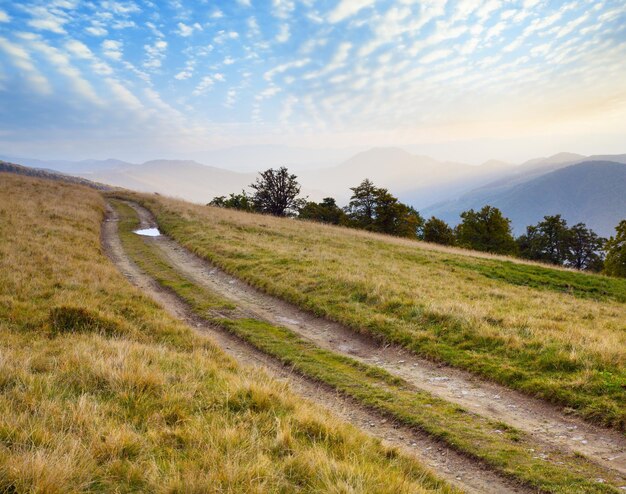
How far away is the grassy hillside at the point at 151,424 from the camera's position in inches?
149

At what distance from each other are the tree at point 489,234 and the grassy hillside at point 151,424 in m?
62.6

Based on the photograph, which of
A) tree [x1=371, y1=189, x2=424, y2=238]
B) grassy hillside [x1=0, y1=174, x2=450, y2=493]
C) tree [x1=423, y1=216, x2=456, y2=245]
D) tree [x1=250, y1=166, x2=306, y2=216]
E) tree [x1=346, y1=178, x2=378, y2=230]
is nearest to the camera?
grassy hillside [x1=0, y1=174, x2=450, y2=493]

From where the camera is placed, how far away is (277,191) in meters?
56.8

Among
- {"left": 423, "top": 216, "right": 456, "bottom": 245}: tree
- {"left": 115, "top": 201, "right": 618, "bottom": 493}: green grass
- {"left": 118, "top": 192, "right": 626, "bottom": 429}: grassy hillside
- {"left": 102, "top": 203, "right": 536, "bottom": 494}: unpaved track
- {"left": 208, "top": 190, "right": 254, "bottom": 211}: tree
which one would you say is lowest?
{"left": 102, "top": 203, "right": 536, "bottom": 494}: unpaved track

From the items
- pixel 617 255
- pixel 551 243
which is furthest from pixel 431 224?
pixel 617 255

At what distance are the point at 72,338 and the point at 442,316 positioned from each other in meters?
10.1

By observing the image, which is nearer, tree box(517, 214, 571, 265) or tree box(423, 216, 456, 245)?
tree box(423, 216, 456, 245)

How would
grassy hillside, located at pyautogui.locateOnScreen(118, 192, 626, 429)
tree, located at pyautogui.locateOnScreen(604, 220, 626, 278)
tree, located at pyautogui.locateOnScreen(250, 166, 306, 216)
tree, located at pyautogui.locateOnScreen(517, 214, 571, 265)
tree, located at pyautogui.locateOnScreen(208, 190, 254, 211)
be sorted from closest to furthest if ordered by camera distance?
grassy hillside, located at pyautogui.locateOnScreen(118, 192, 626, 429) → tree, located at pyautogui.locateOnScreen(604, 220, 626, 278) → tree, located at pyautogui.locateOnScreen(250, 166, 306, 216) → tree, located at pyautogui.locateOnScreen(208, 190, 254, 211) → tree, located at pyautogui.locateOnScreen(517, 214, 571, 265)

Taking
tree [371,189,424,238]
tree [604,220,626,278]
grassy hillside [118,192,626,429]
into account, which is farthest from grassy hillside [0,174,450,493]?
tree [604,220,626,278]

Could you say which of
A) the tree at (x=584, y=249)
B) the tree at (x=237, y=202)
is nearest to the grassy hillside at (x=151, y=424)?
the tree at (x=237, y=202)

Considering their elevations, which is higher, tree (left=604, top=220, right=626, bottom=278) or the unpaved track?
tree (left=604, top=220, right=626, bottom=278)

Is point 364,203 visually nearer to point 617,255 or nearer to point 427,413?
point 617,255

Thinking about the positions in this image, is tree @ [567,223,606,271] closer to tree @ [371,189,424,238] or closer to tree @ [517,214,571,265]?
tree @ [517,214,571,265]

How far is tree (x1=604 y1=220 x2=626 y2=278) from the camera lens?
1921 inches
